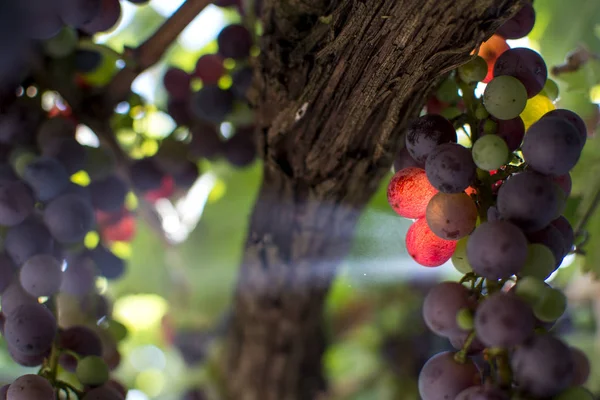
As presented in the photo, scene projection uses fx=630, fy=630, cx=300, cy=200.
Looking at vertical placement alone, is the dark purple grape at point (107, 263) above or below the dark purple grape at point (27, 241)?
below

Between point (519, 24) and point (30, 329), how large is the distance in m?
0.57

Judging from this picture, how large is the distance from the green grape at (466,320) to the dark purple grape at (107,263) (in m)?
0.58

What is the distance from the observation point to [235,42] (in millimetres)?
886

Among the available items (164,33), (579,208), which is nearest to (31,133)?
(164,33)

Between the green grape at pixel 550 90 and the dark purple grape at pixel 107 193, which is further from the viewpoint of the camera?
the dark purple grape at pixel 107 193


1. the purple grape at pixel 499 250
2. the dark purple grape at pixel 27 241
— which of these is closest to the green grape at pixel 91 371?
the dark purple grape at pixel 27 241

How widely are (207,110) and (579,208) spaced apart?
0.52 m

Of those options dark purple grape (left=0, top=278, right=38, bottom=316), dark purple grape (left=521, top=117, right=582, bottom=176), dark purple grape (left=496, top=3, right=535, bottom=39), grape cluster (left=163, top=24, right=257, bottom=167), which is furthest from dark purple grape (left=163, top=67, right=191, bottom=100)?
dark purple grape (left=521, top=117, right=582, bottom=176)

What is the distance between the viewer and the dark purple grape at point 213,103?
2.98 ft

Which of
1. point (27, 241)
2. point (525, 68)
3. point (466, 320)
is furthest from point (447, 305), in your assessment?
point (27, 241)

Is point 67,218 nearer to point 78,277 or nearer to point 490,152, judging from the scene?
point 78,277

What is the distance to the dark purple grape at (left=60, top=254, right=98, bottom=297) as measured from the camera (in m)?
0.81

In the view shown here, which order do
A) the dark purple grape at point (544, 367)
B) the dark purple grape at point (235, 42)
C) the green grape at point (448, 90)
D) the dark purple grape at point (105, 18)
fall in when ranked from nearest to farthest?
1. the dark purple grape at point (544, 367)
2. the green grape at point (448, 90)
3. the dark purple grape at point (105, 18)
4. the dark purple grape at point (235, 42)

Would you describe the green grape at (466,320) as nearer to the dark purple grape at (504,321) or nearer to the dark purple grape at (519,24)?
the dark purple grape at (504,321)
